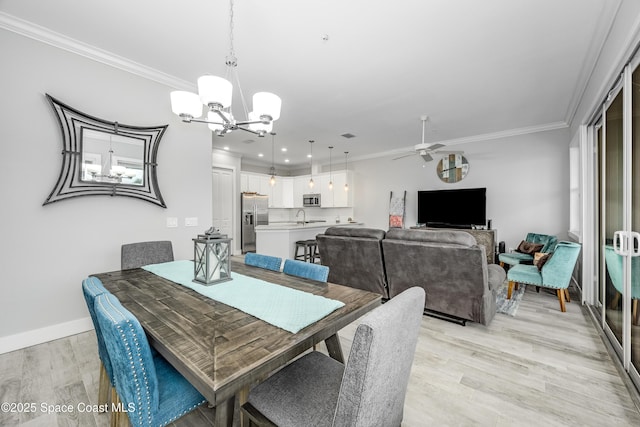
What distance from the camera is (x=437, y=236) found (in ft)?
8.87

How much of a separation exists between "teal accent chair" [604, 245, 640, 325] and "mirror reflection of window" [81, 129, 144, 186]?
4.46 metres

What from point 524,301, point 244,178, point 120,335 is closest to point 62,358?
point 120,335

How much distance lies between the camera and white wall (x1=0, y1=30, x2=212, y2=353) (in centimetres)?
228

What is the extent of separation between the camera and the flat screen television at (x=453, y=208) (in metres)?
5.49

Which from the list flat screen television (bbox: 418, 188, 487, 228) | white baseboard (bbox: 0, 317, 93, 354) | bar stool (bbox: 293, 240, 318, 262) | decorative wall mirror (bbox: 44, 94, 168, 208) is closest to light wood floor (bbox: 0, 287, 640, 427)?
white baseboard (bbox: 0, 317, 93, 354)

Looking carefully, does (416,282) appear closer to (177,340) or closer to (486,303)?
(486,303)

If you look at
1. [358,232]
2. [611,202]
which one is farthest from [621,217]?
[358,232]

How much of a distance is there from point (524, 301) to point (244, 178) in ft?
21.7

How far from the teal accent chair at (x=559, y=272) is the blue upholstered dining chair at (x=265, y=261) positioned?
3.14 meters

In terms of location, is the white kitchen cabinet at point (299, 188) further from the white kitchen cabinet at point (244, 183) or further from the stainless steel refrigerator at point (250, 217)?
the white kitchen cabinet at point (244, 183)

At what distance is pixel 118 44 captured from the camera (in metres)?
2.60

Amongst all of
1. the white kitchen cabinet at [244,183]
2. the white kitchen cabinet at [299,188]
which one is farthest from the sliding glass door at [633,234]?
the white kitchen cabinet at [244,183]

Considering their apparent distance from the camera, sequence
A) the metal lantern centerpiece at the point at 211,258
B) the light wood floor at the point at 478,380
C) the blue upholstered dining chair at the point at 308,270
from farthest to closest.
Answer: the blue upholstered dining chair at the point at 308,270 < the metal lantern centerpiece at the point at 211,258 < the light wood floor at the point at 478,380

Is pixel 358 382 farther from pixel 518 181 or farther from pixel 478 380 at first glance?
pixel 518 181
